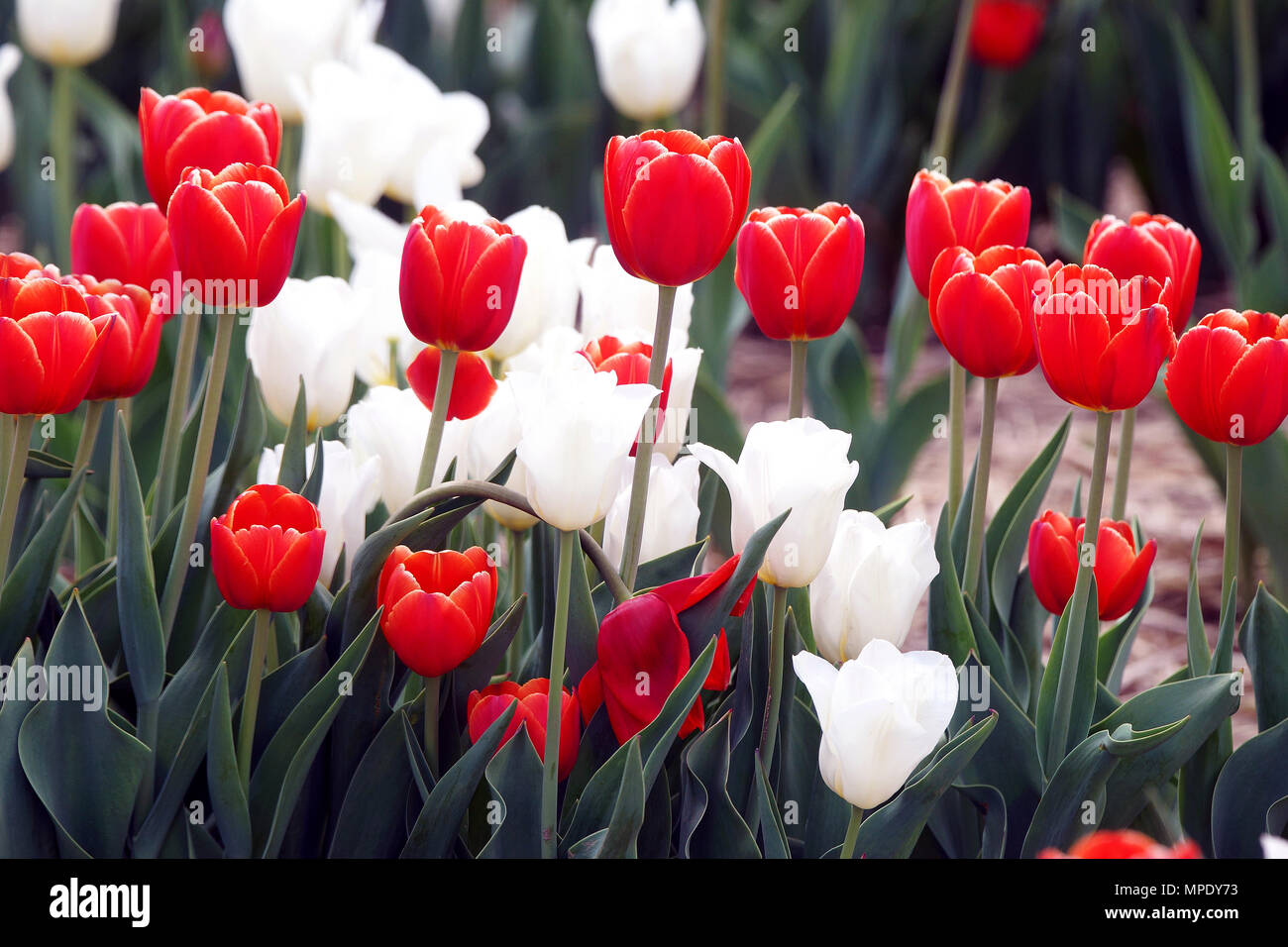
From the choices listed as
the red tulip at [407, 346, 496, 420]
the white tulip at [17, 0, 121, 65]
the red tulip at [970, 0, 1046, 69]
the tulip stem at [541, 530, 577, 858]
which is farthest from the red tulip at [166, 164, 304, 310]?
the red tulip at [970, 0, 1046, 69]

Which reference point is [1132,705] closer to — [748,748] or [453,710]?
[748,748]

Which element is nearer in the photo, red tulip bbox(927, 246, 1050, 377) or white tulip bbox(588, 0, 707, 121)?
red tulip bbox(927, 246, 1050, 377)

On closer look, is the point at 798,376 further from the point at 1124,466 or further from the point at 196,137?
the point at 196,137

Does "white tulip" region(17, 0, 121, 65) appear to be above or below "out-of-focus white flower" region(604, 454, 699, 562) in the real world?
above

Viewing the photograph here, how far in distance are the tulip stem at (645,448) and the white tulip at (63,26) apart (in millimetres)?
1317

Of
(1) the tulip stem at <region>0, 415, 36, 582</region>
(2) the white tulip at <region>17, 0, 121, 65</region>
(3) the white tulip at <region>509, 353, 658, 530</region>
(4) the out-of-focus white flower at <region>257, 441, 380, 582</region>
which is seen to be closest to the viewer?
(3) the white tulip at <region>509, 353, 658, 530</region>

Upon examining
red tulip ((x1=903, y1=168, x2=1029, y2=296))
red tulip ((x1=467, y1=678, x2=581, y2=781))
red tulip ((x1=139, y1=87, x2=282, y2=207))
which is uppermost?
red tulip ((x1=139, y1=87, x2=282, y2=207))

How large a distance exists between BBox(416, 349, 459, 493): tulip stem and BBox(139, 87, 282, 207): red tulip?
20cm

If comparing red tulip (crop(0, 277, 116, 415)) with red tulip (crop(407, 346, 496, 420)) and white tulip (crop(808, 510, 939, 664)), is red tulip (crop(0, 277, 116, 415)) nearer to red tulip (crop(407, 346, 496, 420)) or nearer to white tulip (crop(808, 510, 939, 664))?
red tulip (crop(407, 346, 496, 420))

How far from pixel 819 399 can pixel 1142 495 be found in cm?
93

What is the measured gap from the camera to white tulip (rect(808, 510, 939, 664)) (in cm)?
83

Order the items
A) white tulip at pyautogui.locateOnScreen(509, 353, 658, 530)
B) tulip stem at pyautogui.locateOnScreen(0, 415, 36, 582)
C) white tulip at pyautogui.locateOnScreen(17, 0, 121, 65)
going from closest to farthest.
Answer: white tulip at pyautogui.locateOnScreen(509, 353, 658, 530), tulip stem at pyautogui.locateOnScreen(0, 415, 36, 582), white tulip at pyautogui.locateOnScreen(17, 0, 121, 65)

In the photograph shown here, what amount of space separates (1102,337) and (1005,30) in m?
2.22

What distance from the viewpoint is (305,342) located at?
3.23 ft
